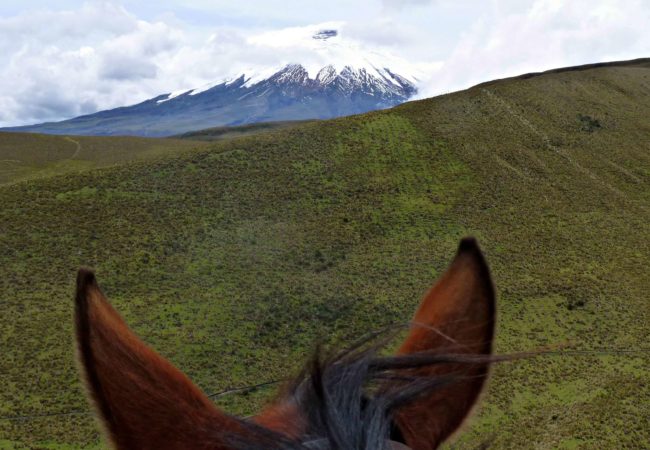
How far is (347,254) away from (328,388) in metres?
22.7

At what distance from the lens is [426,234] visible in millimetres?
26688

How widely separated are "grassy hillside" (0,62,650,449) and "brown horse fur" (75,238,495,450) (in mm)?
4501

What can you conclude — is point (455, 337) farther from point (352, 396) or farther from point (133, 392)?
point (133, 392)

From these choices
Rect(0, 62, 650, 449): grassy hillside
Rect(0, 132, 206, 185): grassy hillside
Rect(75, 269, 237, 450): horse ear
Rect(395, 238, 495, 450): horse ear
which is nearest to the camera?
Rect(75, 269, 237, 450): horse ear

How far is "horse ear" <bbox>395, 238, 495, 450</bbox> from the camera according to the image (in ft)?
5.24

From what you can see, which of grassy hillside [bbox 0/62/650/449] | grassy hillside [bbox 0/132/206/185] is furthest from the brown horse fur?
grassy hillside [bbox 0/132/206/185]

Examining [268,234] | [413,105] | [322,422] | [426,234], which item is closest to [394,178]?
[426,234]

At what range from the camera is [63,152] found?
62562 mm

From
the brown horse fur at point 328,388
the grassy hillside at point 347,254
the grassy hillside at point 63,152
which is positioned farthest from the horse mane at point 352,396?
the grassy hillside at point 63,152

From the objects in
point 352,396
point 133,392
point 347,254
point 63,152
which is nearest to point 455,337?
point 352,396

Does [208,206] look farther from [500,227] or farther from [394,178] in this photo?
[500,227]

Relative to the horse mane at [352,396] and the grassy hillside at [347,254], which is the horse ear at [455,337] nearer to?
the horse mane at [352,396]

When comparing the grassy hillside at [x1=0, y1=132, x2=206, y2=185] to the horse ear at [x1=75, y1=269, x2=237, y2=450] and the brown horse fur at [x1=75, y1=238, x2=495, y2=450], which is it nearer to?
the brown horse fur at [x1=75, y1=238, x2=495, y2=450]

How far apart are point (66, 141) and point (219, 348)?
208 ft
